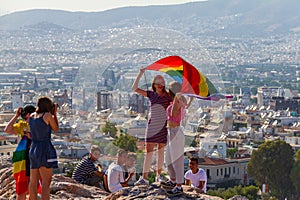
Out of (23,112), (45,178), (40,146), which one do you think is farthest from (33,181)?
(23,112)

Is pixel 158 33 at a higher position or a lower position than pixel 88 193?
higher

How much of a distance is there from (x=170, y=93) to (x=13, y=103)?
61.8 m

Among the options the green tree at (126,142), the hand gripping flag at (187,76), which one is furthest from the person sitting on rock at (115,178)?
the hand gripping flag at (187,76)

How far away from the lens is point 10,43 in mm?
150000

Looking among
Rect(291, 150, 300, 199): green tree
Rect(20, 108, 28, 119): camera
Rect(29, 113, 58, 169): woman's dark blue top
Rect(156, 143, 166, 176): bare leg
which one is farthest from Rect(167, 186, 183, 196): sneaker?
Rect(291, 150, 300, 199): green tree

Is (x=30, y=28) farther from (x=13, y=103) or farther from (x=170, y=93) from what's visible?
(x=170, y=93)

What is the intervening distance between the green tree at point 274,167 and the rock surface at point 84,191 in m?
21.7

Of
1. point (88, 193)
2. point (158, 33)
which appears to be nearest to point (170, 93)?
point (158, 33)

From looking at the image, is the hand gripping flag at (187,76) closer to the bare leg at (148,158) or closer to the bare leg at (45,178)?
the bare leg at (148,158)

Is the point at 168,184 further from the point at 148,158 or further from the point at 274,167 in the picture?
the point at 274,167

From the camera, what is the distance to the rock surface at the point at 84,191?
4992 mm

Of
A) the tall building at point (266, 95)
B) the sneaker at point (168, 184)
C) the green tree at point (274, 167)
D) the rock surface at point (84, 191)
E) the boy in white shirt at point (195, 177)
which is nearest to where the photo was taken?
the rock surface at point (84, 191)

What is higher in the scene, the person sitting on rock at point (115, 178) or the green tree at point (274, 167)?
the person sitting on rock at point (115, 178)

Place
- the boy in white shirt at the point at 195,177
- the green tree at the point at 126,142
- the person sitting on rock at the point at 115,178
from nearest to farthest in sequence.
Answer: the green tree at the point at 126,142 < the person sitting on rock at the point at 115,178 < the boy in white shirt at the point at 195,177
